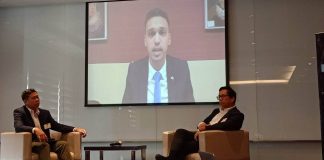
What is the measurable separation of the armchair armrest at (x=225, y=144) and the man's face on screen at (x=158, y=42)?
2325mm

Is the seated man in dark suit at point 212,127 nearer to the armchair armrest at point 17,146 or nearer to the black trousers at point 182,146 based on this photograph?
the black trousers at point 182,146

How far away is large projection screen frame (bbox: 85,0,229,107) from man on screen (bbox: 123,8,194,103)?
0.9 inches

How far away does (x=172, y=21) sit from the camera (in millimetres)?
6473

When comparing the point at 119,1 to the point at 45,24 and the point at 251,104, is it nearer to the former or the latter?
the point at 45,24

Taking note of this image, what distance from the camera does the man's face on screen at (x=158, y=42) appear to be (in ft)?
21.1

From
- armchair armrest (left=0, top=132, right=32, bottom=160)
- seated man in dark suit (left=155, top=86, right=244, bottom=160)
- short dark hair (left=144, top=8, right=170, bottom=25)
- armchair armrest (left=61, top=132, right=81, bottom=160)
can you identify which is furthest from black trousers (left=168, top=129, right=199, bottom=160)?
short dark hair (left=144, top=8, right=170, bottom=25)

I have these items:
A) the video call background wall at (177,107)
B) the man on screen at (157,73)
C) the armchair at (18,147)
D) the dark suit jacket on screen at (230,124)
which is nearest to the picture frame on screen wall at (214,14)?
the video call background wall at (177,107)

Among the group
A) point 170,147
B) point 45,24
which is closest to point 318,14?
point 170,147

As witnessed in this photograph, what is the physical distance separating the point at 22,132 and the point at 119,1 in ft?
9.24

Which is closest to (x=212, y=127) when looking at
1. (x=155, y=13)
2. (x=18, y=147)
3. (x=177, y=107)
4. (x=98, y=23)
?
(x=177, y=107)

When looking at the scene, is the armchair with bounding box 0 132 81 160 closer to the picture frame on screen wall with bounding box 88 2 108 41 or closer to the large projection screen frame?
the large projection screen frame

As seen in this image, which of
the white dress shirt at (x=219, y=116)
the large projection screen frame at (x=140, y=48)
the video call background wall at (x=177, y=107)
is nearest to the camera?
the white dress shirt at (x=219, y=116)

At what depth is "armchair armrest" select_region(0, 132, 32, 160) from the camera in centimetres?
440

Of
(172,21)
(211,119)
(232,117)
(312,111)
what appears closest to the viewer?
(232,117)
